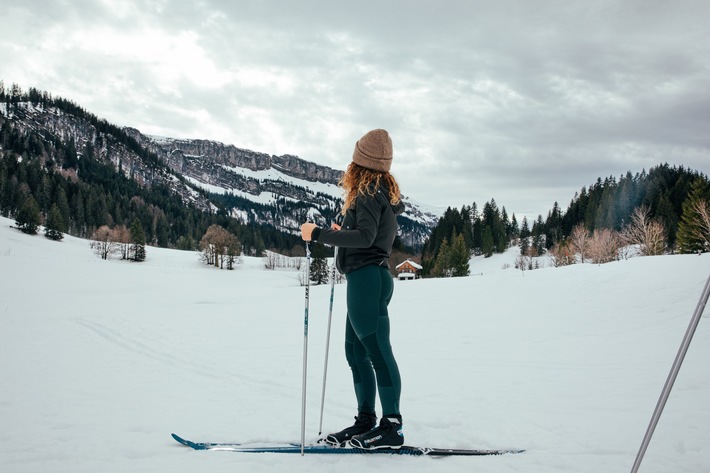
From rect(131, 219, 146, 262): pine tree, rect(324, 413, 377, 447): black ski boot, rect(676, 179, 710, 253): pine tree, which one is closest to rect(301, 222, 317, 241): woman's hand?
rect(324, 413, 377, 447): black ski boot

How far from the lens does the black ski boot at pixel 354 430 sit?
122 inches

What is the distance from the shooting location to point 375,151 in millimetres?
3217

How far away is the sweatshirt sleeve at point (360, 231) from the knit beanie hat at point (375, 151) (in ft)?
1.06

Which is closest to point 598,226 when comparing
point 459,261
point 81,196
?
point 459,261

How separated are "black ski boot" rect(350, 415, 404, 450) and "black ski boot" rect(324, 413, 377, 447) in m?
0.13

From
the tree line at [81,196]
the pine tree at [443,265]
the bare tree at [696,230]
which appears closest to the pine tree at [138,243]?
the tree line at [81,196]

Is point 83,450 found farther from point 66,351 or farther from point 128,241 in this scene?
point 128,241

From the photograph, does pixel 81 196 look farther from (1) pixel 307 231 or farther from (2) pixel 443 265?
(1) pixel 307 231

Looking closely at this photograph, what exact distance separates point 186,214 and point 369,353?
471 feet

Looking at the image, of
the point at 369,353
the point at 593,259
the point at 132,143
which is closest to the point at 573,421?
the point at 369,353

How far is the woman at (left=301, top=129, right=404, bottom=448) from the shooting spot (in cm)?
300

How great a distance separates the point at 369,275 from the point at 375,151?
1037 mm

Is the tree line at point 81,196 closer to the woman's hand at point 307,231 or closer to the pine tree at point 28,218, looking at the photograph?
the pine tree at point 28,218

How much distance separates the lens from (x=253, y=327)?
12.4m
